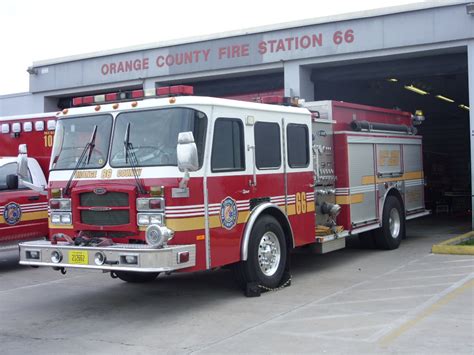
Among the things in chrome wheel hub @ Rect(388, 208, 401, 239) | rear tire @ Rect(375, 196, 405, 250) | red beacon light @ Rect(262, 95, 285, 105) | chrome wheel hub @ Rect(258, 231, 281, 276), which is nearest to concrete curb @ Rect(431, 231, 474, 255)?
rear tire @ Rect(375, 196, 405, 250)

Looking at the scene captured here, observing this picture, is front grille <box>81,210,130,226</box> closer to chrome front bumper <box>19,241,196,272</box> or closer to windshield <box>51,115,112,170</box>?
chrome front bumper <box>19,241,196,272</box>

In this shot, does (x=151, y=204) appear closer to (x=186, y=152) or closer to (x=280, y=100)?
(x=186, y=152)

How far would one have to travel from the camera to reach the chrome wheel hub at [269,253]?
816 centimetres

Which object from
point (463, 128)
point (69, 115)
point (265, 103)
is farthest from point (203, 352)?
point (463, 128)

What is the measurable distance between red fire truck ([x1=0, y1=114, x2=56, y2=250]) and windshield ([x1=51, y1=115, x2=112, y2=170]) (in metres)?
2.25

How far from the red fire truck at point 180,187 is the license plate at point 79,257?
0.01 metres

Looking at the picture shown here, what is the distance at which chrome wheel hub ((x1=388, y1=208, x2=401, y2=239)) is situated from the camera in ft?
39.3

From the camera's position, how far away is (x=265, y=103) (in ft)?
29.8

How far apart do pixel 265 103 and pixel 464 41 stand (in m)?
6.95

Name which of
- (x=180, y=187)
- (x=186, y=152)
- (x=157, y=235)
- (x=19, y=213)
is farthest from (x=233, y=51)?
(x=157, y=235)

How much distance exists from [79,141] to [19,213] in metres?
3.78

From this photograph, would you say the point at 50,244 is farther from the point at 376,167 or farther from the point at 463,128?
Answer: the point at 463,128

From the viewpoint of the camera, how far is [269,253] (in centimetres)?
830

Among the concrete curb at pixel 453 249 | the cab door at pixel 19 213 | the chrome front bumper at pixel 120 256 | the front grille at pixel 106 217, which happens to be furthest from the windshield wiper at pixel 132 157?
the concrete curb at pixel 453 249
